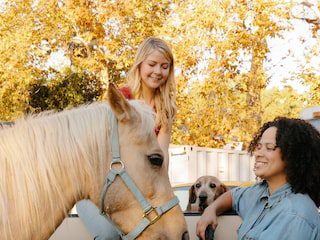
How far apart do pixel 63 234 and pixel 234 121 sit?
858 centimetres

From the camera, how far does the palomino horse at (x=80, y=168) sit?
2.15m

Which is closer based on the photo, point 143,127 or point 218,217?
point 143,127

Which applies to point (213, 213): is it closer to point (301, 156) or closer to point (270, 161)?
point (270, 161)

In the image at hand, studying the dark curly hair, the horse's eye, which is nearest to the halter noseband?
the horse's eye

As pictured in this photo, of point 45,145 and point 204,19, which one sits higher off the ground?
point 204,19

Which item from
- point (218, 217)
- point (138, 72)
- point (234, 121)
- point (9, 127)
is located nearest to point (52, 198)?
point (9, 127)

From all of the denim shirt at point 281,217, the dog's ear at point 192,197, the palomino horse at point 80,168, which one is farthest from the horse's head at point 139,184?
the dog's ear at point 192,197

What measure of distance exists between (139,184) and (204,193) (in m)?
2.90

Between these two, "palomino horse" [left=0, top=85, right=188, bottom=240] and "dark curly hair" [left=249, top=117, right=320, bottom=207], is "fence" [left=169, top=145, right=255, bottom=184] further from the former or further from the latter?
"palomino horse" [left=0, top=85, right=188, bottom=240]

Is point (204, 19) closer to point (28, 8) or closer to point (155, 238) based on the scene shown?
point (28, 8)

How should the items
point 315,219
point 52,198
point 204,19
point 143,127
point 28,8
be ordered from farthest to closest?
point 28,8 < point 204,19 < point 315,219 < point 143,127 < point 52,198

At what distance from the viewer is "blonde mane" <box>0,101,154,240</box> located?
2.12 meters

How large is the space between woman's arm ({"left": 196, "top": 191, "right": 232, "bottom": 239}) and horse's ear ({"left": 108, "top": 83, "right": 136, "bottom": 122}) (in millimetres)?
999

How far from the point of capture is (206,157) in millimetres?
10406
